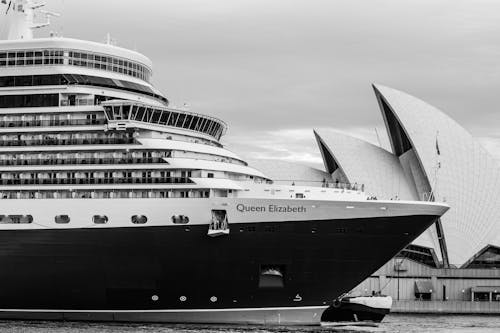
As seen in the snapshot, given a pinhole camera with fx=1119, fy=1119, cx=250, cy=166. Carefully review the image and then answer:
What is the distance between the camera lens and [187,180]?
145 ft

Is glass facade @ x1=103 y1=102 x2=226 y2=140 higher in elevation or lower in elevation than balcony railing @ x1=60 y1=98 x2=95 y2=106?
lower

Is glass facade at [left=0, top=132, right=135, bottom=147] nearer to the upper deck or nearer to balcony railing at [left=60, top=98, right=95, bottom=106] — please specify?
balcony railing at [left=60, top=98, right=95, bottom=106]

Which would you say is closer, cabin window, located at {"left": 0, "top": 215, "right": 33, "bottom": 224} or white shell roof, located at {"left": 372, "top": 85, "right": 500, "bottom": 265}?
cabin window, located at {"left": 0, "top": 215, "right": 33, "bottom": 224}

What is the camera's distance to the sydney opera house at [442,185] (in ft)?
254

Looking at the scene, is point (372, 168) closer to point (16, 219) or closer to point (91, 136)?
point (91, 136)

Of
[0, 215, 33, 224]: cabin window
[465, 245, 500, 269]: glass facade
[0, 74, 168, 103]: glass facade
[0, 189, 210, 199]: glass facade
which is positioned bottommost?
[465, 245, 500, 269]: glass facade

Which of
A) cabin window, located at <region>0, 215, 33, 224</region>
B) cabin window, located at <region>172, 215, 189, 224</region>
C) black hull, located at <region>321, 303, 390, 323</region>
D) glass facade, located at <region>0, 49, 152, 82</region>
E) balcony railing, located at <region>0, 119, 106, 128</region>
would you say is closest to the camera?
cabin window, located at <region>172, 215, 189, 224</region>

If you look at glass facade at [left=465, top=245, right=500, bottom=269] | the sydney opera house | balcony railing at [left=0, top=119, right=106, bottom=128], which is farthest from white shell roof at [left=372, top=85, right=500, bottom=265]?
balcony railing at [left=0, top=119, right=106, bottom=128]

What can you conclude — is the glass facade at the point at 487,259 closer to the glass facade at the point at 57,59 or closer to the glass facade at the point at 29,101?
the glass facade at the point at 57,59

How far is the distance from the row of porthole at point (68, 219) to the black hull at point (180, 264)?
35cm

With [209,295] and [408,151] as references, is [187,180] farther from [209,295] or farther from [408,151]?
[408,151]

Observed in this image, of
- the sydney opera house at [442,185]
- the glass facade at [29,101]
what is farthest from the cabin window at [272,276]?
the sydney opera house at [442,185]

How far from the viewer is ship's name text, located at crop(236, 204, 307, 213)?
44125 millimetres

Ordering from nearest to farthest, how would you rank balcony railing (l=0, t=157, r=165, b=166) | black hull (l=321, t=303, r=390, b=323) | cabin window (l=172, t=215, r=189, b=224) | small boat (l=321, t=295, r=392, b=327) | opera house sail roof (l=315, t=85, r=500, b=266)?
cabin window (l=172, t=215, r=189, b=224) < balcony railing (l=0, t=157, r=165, b=166) < black hull (l=321, t=303, r=390, b=323) < small boat (l=321, t=295, r=392, b=327) < opera house sail roof (l=315, t=85, r=500, b=266)
